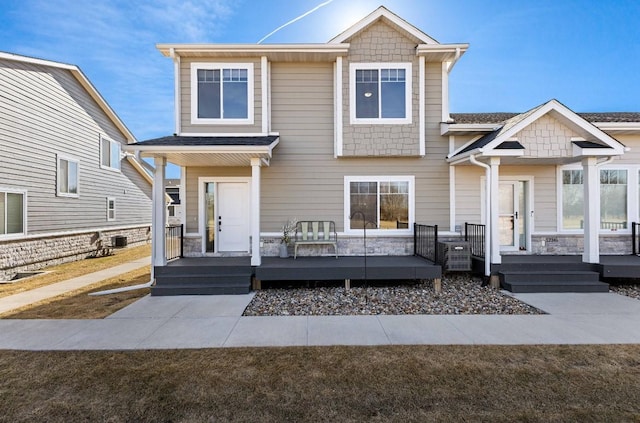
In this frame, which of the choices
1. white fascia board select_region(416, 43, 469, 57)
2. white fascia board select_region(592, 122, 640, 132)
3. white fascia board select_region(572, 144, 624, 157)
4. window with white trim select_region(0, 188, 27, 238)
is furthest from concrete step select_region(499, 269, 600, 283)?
window with white trim select_region(0, 188, 27, 238)

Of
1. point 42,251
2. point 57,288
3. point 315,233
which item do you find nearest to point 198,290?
point 315,233

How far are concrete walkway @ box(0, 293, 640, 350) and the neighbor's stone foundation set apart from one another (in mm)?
5386

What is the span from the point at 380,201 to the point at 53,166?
11375 mm

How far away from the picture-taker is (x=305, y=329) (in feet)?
16.0

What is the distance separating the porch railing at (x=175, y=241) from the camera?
8133 millimetres

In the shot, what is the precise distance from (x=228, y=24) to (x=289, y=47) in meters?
11.6

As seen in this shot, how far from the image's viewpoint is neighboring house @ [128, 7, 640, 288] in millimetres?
8422

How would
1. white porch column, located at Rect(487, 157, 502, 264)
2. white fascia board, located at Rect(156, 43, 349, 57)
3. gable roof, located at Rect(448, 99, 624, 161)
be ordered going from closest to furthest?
gable roof, located at Rect(448, 99, 624, 161)
white porch column, located at Rect(487, 157, 502, 264)
white fascia board, located at Rect(156, 43, 349, 57)

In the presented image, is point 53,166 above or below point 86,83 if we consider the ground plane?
below

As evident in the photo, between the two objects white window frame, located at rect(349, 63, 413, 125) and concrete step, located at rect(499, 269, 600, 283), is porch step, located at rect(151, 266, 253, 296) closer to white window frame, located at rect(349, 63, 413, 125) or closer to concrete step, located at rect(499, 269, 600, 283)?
white window frame, located at rect(349, 63, 413, 125)

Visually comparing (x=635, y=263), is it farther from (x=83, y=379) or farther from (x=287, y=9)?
(x=287, y=9)

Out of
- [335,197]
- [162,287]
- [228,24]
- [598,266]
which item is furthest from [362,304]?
[228,24]

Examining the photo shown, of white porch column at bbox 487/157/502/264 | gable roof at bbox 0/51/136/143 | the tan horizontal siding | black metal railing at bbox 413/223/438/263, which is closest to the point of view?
white porch column at bbox 487/157/502/264

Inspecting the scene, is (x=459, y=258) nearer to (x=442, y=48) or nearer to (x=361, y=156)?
(x=361, y=156)
